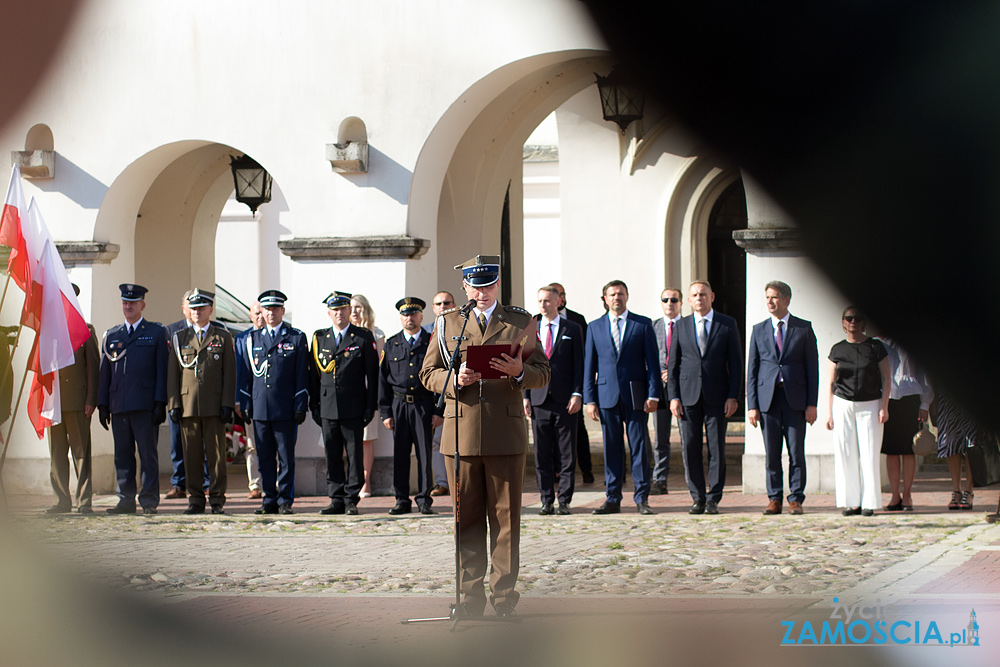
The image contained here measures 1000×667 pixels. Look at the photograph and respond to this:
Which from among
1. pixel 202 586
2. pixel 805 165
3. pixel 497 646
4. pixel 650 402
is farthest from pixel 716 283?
pixel 805 165

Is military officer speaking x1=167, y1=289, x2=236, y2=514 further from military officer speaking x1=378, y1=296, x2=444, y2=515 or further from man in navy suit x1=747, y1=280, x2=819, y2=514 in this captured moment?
man in navy suit x1=747, y1=280, x2=819, y2=514

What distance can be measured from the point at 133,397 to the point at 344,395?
5.60 feet

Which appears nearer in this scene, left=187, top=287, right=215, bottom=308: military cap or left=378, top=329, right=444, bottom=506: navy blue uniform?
left=378, top=329, right=444, bottom=506: navy blue uniform

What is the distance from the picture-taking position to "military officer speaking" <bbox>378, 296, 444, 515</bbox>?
31.0ft

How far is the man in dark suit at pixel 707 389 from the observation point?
9133 millimetres

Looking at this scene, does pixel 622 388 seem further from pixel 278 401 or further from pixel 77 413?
pixel 77 413

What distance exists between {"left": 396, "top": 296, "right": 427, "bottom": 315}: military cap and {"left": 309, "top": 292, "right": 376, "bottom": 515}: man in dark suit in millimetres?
320

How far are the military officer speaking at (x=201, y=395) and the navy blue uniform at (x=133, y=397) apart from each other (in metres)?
0.15

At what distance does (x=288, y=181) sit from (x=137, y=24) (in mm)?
9181

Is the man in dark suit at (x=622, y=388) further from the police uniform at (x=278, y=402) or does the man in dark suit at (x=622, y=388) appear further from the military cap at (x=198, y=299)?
the military cap at (x=198, y=299)

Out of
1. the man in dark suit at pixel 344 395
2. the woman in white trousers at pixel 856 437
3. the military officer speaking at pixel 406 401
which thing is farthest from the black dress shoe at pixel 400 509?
the woman in white trousers at pixel 856 437

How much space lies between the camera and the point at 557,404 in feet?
30.4

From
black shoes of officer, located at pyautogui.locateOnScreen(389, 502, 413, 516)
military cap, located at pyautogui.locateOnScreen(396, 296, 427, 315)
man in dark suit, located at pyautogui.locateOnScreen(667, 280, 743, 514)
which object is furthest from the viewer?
military cap, located at pyautogui.locateOnScreen(396, 296, 427, 315)

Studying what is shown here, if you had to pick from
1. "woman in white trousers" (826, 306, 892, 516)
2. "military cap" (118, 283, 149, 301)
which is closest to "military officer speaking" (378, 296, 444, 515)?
"military cap" (118, 283, 149, 301)
